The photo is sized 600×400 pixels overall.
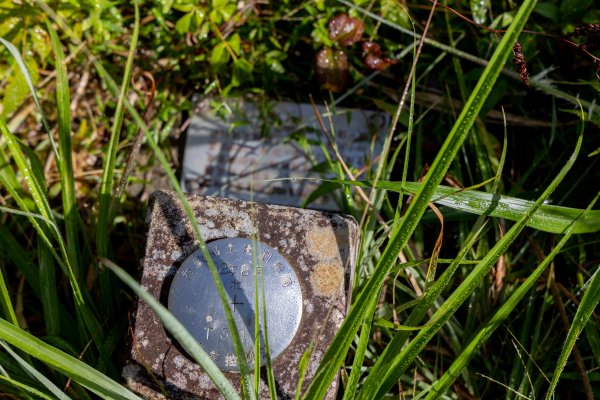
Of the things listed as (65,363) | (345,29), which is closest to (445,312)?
(65,363)

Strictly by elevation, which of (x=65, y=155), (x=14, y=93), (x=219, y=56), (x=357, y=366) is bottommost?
(x=357, y=366)

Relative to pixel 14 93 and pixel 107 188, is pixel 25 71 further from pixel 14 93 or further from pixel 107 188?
pixel 14 93

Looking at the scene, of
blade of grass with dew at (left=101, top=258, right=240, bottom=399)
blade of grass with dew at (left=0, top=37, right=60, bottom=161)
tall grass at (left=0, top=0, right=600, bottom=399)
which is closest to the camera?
blade of grass with dew at (left=101, top=258, right=240, bottom=399)

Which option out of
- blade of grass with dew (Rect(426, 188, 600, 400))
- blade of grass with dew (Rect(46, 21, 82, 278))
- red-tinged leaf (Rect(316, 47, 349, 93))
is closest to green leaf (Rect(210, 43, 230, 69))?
red-tinged leaf (Rect(316, 47, 349, 93))

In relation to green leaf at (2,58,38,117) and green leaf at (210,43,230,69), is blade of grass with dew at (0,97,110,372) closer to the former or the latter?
green leaf at (2,58,38,117)

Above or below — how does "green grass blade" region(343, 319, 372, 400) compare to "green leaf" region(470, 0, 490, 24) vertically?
below

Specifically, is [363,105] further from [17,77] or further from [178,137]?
[17,77]

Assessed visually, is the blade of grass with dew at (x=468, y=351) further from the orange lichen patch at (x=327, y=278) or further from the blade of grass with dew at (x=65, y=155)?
the blade of grass with dew at (x=65, y=155)
